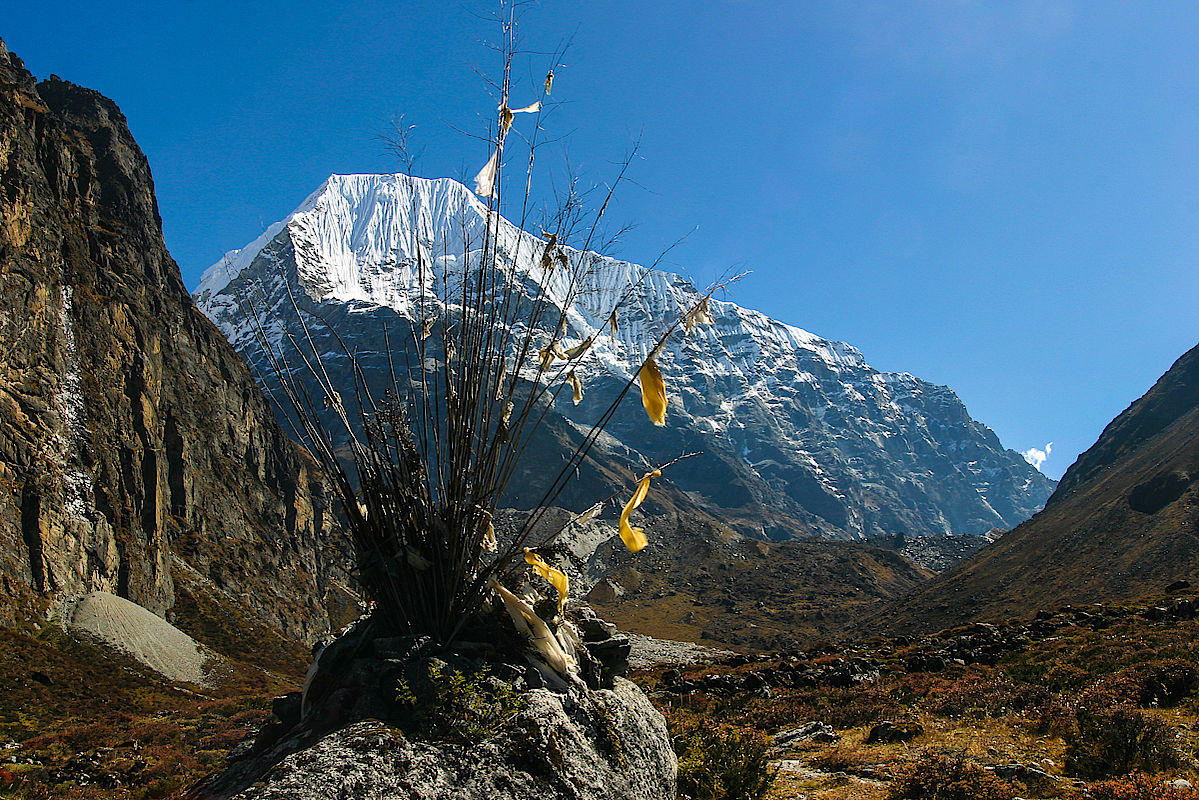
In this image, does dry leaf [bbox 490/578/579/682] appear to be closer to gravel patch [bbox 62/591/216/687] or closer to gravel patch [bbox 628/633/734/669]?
gravel patch [bbox 62/591/216/687]

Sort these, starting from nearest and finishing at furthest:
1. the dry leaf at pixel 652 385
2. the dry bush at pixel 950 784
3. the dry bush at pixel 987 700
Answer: the dry leaf at pixel 652 385 → the dry bush at pixel 950 784 → the dry bush at pixel 987 700

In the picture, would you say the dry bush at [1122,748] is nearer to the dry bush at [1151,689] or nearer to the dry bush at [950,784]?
the dry bush at [950,784]

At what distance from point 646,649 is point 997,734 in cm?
7204

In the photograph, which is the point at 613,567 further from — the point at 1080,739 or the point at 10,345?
the point at 1080,739

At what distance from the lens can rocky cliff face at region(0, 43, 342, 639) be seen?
51625 millimetres

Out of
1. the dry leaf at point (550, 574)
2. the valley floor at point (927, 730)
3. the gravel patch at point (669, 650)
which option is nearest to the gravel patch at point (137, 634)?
the valley floor at point (927, 730)

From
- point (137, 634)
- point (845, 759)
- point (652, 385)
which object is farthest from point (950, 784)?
point (137, 634)

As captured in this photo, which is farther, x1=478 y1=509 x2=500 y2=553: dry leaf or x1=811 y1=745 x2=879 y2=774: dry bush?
x1=811 y1=745 x2=879 y2=774: dry bush

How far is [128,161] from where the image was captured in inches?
3612

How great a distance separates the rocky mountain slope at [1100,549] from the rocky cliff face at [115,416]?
55.5 metres

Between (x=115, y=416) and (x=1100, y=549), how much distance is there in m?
88.7

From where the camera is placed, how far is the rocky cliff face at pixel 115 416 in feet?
169

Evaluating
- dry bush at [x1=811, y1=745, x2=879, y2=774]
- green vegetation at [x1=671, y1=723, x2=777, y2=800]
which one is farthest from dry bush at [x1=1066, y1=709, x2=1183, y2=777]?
green vegetation at [x1=671, y1=723, x2=777, y2=800]

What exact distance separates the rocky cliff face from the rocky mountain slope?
182 feet
